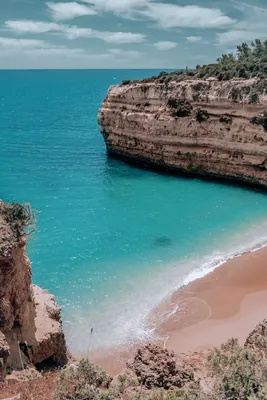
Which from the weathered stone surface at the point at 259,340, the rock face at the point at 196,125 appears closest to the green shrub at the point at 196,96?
the rock face at the point at 196,125

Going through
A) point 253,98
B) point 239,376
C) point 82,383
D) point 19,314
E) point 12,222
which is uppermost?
point 253,98

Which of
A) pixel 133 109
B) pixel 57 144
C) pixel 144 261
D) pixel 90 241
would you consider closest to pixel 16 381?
pixel 144 261

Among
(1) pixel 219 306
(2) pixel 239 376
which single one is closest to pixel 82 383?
(2) pixel 239 376

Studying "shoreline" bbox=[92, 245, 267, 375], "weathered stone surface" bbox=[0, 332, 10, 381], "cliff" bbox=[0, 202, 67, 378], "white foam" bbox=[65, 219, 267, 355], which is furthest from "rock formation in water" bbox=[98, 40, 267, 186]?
"weathered stone surface" bbox=[0, 332, 10, 381]

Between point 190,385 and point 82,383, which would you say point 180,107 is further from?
point 82,383

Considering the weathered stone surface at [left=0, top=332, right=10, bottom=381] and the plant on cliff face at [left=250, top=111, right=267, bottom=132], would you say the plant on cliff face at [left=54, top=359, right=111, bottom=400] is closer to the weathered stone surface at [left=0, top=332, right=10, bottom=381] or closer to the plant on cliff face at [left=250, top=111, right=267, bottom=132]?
the weathered stone surface at [left=0, top=332, right=10, bottom=381]
